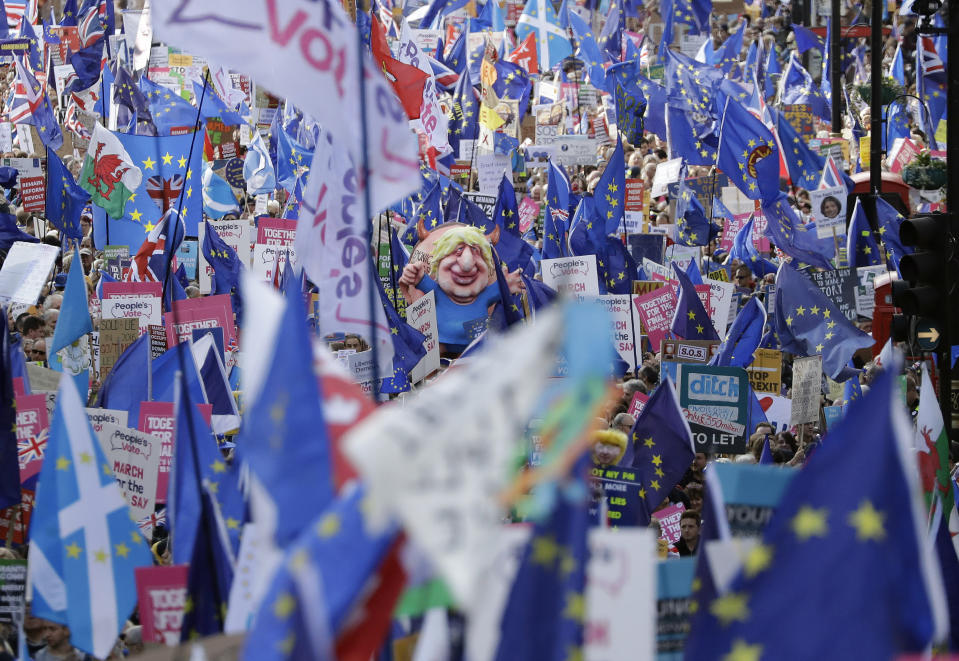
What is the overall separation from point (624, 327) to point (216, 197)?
6.98 metres

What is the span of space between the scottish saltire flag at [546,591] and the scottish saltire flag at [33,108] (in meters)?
15.2

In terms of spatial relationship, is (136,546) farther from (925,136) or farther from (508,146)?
(925,136)

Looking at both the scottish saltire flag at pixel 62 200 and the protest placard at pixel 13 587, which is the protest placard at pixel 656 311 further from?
the protest placard at pixel 13 587

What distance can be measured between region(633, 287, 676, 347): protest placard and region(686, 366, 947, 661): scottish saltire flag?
8.00 m

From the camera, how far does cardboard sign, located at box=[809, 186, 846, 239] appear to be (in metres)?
14.1

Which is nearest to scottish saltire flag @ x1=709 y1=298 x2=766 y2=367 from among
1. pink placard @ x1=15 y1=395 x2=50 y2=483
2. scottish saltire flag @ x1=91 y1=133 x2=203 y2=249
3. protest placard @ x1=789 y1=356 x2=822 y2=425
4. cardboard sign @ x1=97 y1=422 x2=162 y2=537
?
protest placard @ x1=789 y1=356 x2=822 y2=425

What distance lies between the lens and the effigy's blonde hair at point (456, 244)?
10570 mm

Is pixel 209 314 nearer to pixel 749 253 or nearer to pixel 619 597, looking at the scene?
pixel 749 253

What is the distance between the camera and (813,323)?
1066 cm

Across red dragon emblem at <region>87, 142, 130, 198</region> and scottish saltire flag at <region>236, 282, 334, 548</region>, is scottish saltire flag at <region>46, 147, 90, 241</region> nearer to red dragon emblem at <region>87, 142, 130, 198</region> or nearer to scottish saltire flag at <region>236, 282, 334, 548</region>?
red dragon emblem at <region>87, 142, 130, 198</region>

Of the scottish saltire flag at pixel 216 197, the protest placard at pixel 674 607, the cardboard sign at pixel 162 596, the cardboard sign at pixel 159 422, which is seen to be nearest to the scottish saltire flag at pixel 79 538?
the cardboard sign at pixel 162 596

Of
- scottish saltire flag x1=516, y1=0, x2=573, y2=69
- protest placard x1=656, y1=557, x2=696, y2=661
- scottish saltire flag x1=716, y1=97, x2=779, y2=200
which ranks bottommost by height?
protest placard x1=656, y1=557, x2=696, y2=661

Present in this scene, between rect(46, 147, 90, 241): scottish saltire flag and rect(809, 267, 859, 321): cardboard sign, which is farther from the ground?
rect(46, 147, 90, 241): scottish saltire flag

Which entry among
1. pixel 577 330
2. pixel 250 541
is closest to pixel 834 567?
pixel 577 330
